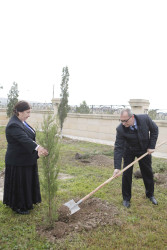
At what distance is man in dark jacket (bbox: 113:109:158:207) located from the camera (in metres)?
4.06

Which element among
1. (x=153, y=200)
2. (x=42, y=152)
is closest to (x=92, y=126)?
(x=153, y=200)

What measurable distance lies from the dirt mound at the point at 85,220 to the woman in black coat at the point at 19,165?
0.64 meters

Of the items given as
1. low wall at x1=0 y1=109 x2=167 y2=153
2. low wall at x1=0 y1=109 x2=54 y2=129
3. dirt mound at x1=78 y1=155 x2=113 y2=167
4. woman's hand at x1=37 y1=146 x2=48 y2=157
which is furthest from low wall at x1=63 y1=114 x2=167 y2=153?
woman's hand at x1=37 y1=146 x2=48 y2=157

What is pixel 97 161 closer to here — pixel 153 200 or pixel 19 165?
pixel 153 200

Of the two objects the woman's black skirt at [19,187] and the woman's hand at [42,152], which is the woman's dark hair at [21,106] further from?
the woman's black skirt at [19,187]

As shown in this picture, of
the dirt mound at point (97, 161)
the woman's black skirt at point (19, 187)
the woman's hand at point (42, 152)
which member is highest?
the woman's hand at point (42, 152)

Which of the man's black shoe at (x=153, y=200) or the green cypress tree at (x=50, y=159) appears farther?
the man's black shoe at (x=153, y=200)

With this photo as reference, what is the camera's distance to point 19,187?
148 inches

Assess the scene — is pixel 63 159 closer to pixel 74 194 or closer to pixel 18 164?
pixel 74 194

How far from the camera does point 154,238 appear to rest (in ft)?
10.7

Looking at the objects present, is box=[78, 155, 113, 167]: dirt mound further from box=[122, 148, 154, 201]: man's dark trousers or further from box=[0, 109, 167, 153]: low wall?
box=[0, 109, 167, 153]: low wall

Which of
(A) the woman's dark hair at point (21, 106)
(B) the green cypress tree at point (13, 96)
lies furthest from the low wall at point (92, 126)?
(A) the woman's dark hair at point (21, 106)

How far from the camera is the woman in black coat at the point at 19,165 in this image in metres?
3.65

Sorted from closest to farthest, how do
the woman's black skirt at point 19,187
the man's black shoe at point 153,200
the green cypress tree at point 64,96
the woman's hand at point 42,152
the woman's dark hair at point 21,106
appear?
the woman's hand at point 42,152 < the woman's dark hair at point 21,106 < the woman's black skirt at point 19,187 < the man's black shoe at point 153,200 < the green cypress tree at point 64,96
